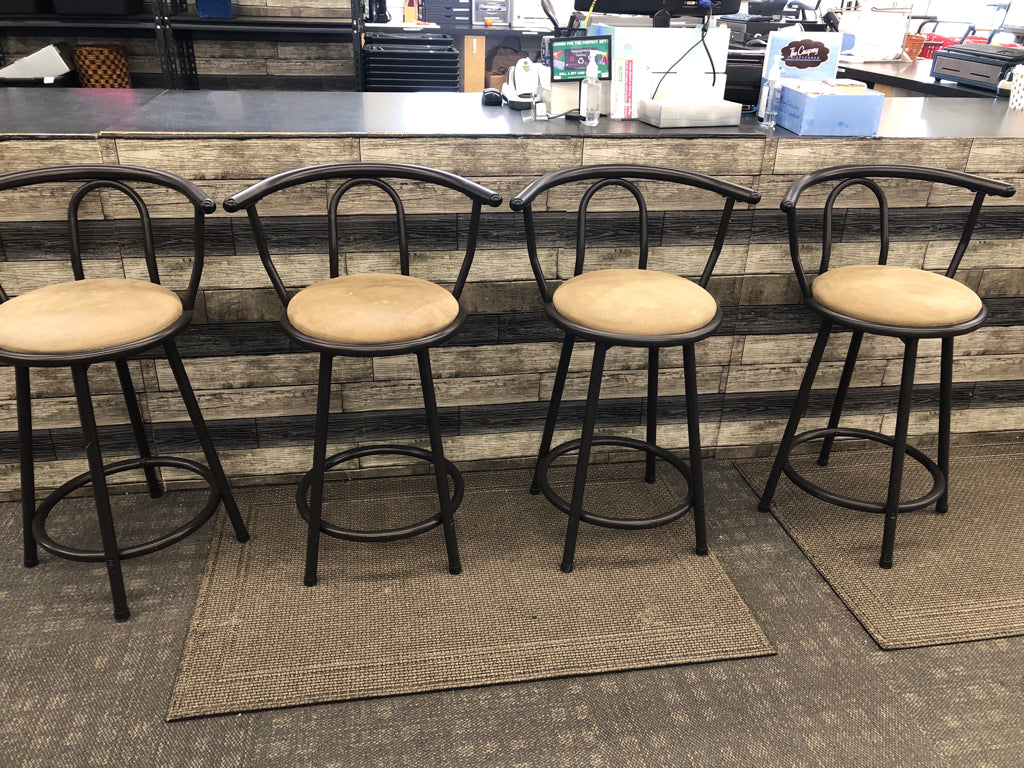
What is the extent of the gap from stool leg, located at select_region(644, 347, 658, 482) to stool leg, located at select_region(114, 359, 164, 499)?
147 centimetres

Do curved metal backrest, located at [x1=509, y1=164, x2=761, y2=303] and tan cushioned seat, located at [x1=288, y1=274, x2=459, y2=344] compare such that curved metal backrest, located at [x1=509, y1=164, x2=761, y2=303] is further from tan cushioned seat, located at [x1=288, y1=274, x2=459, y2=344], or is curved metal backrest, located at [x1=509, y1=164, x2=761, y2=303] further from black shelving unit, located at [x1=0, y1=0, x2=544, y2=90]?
black shelving unit, located at [x1=0, y1=0, x2=544, y2=90]

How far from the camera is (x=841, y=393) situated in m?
2.42

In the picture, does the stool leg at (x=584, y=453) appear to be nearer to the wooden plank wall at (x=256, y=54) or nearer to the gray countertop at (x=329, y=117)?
the gray countertop at (x=329, y=117)

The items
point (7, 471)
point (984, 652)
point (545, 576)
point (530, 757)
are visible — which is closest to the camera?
point (530, 757)

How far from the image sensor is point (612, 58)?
2312 mm

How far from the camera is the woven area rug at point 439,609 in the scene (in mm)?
1736

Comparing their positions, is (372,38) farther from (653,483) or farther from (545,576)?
(545,576)

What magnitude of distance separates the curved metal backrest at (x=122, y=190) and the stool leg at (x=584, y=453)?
957 mm

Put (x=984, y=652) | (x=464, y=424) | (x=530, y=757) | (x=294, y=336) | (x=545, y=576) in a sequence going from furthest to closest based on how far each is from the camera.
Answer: (x=464, y=424)
(x=545, y=576)
(x=984, y=652)
(x=294, y=336)
(x=530, y=757)

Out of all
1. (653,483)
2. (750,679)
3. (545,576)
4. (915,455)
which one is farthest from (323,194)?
(915,455)

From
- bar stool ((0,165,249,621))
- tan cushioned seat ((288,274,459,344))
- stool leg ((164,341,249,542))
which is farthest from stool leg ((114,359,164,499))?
tan cushioned seat ((288,274,459,344))

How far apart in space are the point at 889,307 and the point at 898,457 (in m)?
0.44

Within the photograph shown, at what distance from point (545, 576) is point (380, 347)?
0.82 meters

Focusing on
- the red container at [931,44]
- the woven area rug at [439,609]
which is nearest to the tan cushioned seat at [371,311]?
the woven area rug at [439,609]
